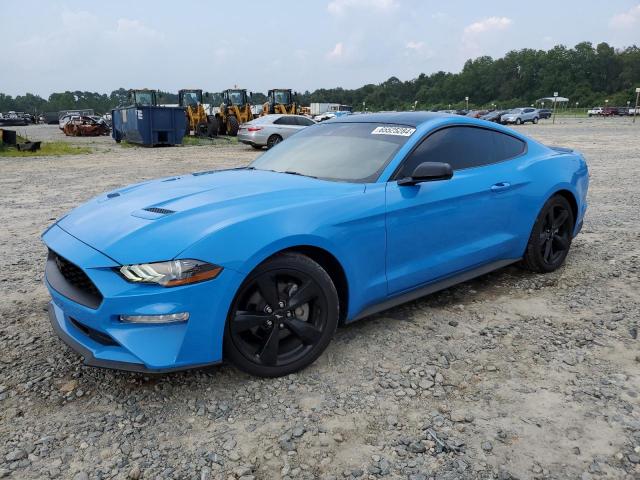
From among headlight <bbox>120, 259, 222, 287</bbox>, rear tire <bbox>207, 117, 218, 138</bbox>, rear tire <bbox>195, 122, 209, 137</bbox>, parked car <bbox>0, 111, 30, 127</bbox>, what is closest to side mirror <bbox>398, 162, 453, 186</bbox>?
headlight <bbox>120, 259, 222, 287</bbox>

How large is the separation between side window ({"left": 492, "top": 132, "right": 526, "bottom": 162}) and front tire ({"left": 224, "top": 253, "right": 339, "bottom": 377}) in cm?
209

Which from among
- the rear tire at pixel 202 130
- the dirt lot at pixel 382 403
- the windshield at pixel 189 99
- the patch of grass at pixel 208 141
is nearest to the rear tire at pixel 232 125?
the patch of grass at pixel 208 141

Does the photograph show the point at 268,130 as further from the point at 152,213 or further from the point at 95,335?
the point at 95,335

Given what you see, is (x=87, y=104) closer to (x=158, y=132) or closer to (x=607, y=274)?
(x=158, y=132)

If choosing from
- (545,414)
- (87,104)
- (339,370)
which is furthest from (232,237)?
(87,104)

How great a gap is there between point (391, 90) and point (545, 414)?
151 metres

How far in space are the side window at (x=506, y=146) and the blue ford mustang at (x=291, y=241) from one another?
13mm

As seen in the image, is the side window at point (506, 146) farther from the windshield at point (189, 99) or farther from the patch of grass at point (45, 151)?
the windshield at point (189, 99)

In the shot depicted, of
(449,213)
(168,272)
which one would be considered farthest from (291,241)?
(449,213)

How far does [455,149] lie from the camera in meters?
3.91

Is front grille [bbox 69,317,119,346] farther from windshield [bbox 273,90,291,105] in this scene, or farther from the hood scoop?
windshield [bbox 273,90,291,105]

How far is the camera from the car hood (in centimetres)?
262

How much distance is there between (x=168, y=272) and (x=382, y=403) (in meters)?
1.27

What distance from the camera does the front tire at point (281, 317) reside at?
2.74m
